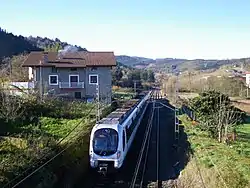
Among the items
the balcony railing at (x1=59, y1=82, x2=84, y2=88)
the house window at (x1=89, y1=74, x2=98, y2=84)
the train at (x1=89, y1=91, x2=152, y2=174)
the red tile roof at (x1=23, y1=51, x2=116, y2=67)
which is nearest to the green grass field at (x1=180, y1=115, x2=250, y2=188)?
the train at (x1=89, y1=91, x2=152, y2=174)

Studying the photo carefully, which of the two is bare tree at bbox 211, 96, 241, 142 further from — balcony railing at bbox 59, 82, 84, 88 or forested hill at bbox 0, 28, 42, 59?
forested hill at bbox 0, 28, 42, 59

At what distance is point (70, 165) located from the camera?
18.1 meters

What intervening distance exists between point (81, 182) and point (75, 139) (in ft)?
8.69

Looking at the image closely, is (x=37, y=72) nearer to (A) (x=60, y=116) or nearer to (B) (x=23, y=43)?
(A) (x=60, y=116)

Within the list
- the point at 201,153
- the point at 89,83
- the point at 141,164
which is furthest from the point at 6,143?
the point at 89,83

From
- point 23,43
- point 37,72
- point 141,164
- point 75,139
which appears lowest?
point 141,164

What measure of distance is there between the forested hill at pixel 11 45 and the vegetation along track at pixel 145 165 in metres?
56.5

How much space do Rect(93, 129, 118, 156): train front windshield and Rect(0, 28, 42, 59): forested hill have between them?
66.7 metres

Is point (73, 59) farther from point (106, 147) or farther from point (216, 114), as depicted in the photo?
point (106, 147)

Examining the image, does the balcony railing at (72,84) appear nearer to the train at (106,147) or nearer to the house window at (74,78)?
the house window at (74,78)

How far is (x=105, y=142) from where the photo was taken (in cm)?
1981

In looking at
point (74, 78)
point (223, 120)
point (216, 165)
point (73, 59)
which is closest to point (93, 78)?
point (74, 78)

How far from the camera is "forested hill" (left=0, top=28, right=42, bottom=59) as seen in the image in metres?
83.9

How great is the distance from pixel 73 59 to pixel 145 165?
25946mm
